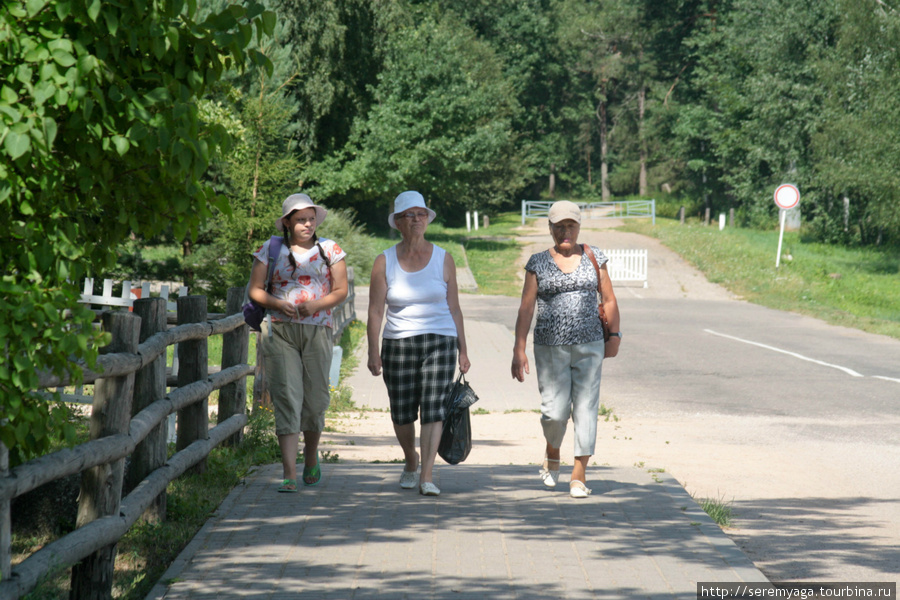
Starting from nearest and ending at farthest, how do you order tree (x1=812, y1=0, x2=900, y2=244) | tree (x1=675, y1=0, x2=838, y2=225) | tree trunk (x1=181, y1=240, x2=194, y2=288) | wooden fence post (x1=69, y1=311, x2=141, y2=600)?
wooden fence post (x1=69, y1=311, x2=141, y2=600) → tree trunk (x1=181, y1=240, x2=194, y2=288) → tree (x1=812, y1=0, x2=900, y2=244) → tree (x1=675, y1=0, x2=838, y2=225)

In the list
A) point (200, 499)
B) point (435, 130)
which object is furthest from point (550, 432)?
point (435, 130)

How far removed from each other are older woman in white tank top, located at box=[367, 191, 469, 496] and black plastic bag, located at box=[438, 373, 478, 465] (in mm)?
75

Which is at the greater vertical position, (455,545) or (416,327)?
(416,327)

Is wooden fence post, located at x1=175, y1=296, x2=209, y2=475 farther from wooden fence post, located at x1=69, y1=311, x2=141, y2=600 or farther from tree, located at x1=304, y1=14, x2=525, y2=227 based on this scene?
tree, located at x1=304, y1=14, x2=525, y2=227

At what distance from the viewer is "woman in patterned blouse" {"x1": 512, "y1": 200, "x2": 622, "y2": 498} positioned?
606 centimetres

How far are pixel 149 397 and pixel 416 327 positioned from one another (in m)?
1.67

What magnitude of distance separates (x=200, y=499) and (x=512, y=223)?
185ft

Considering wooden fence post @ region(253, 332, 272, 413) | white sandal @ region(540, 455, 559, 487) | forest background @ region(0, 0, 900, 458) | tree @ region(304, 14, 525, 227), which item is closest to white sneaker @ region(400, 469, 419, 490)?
white sandal @ region(540, 455, 559, 487)

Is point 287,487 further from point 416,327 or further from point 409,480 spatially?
point 416,327

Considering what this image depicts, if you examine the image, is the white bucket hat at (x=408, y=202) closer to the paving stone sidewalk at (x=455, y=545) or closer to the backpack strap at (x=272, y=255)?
the backpack strap at (x=272, y=255)

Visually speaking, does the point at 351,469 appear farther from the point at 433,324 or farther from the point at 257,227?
the point at 257,227

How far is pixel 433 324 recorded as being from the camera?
19.6 feet

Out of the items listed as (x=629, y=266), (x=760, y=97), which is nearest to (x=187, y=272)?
(x=629, y=266)

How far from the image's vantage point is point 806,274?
1256 inches
